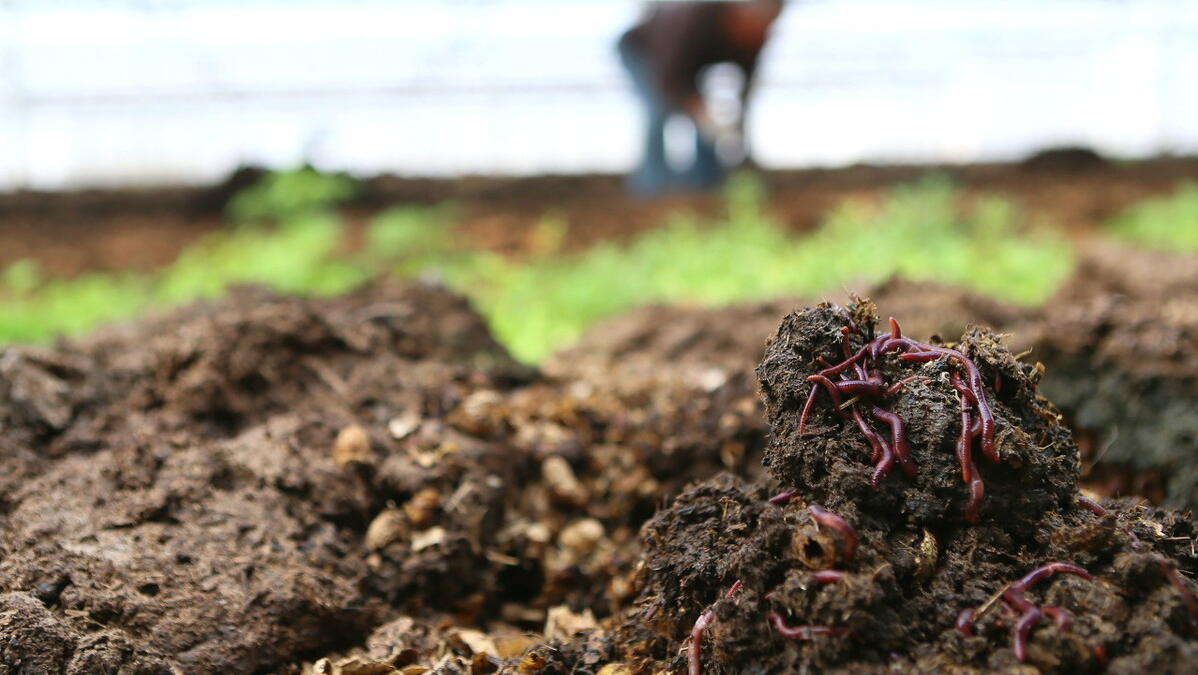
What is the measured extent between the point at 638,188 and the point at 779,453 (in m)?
11.4

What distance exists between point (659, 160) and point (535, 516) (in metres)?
10.3

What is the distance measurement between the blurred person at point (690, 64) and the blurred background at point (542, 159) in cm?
55

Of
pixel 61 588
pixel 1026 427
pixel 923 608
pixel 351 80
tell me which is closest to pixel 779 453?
pixel 923 608

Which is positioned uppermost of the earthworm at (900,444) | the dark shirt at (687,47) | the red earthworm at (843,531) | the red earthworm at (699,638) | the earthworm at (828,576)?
the dark shirt at (687,47)

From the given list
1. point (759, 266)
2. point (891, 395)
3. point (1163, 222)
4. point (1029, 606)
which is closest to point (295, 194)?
point (759, 266)

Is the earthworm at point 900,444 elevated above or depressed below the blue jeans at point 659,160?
below

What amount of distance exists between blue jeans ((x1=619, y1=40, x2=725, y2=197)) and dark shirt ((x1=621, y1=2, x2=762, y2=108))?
19.2 inches

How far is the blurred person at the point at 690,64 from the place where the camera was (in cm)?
1098

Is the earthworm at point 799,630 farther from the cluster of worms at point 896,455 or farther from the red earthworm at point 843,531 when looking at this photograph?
the red earthworm at point 843,531

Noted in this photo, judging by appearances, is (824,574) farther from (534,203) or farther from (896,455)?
(534,203)

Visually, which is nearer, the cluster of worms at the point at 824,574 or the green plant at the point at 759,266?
the cluster of worms at the point at 824,574

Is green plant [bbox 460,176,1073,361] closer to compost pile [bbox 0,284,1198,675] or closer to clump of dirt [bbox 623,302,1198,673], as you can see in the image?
compost pile [bbox 0,284,1198,675]

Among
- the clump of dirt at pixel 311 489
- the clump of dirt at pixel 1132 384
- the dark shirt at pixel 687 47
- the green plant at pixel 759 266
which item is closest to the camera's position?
the clump of dirt at pixel 311 489

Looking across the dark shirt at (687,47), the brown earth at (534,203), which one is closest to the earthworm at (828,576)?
the brown earth at (534,203)
